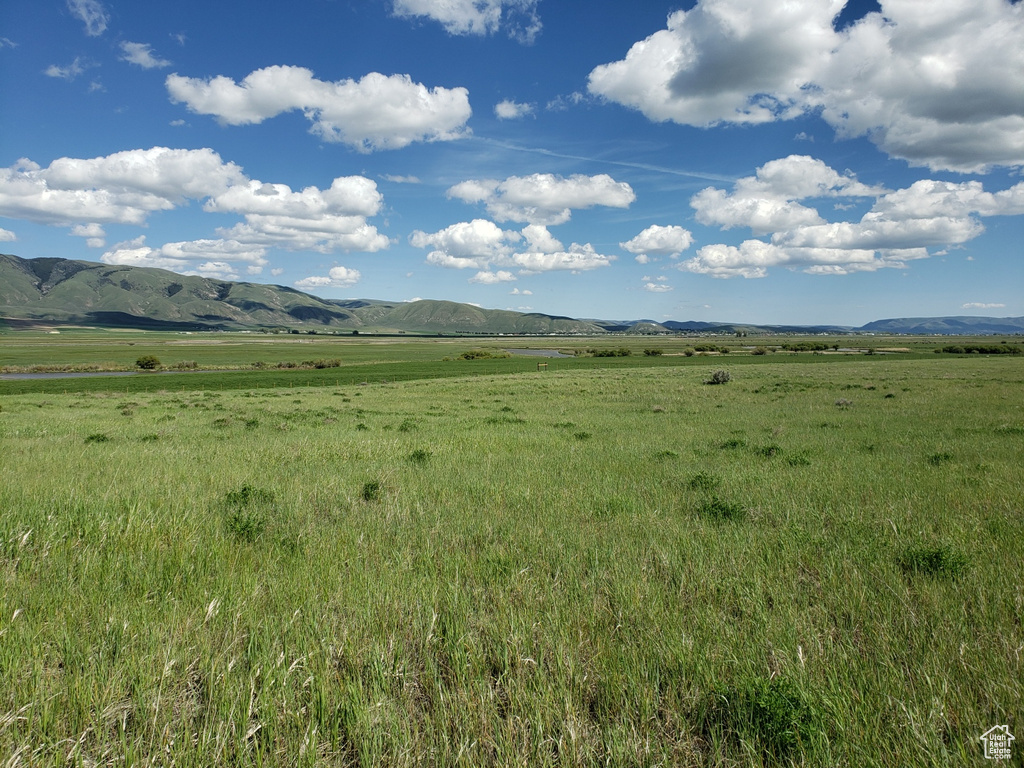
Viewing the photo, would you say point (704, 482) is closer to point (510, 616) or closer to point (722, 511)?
point (722, 511)

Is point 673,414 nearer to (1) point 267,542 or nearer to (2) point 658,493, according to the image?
(2) point 658,493

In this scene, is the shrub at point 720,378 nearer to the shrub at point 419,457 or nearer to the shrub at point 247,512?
the shrub at point 419,457

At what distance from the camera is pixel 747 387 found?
3838 cm

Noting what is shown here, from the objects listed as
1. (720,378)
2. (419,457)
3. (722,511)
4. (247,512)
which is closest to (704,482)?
(722,511)

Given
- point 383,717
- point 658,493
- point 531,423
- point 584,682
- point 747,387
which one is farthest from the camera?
point 747,387

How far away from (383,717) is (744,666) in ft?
8.90

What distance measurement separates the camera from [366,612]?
4621 mm

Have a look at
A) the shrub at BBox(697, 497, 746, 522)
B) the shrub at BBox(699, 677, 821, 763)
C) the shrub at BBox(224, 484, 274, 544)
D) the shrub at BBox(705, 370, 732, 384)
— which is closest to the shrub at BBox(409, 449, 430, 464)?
the shrub at BBox(224, 484, 274, 544)

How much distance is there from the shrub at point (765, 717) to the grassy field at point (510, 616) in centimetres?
2

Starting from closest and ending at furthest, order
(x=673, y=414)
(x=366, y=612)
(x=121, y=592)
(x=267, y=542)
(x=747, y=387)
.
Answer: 1. (x=366, y=612)
2. (x=121, y=592)
3. (x=267, y=542)
4. (x=673, y=414)
5. (x=747, y=387)

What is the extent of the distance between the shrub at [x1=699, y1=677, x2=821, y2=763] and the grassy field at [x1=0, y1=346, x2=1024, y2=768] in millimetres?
19

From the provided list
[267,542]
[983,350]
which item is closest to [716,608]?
[267,542]

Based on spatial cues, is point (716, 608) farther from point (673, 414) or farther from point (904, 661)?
point (673, 414)

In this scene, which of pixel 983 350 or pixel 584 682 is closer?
pixel 584 682
